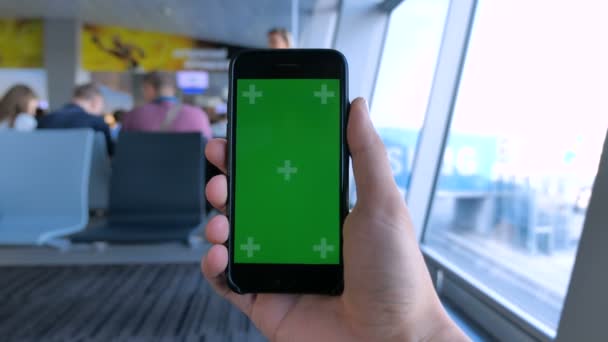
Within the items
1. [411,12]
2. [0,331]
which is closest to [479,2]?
[411,12]

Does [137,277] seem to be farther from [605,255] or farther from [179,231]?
[605,255]

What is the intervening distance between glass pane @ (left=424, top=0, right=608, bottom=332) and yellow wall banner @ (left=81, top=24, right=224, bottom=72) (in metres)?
8.81

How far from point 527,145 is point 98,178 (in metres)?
2.56

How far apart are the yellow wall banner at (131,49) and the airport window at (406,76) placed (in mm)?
6878

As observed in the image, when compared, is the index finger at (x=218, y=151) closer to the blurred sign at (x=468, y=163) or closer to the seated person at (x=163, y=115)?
the blurred sign at (x=468, y=163)

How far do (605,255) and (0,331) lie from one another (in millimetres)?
1856

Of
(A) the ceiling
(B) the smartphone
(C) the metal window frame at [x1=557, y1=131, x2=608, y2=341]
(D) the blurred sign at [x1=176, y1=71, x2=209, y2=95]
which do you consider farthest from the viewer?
(D) the blurred sign at [x1=176, y1=71, x2=209, y2=95]

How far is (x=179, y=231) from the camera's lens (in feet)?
6.78

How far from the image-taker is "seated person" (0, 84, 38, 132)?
10.8 feet

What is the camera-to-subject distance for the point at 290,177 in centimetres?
84

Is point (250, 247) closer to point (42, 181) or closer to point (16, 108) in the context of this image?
point (42, 181)

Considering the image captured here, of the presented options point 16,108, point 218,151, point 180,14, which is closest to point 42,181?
point 16,108

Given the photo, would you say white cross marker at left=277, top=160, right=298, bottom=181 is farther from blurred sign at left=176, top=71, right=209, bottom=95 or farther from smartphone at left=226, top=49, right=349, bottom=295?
blurred sign at left=176, top=71, right=209, bottom=95

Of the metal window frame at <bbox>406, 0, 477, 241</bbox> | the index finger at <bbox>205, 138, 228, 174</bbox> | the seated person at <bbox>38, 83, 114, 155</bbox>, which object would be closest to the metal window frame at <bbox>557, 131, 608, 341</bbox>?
the index finger at <bbox>205, 138, 228, 174</bbox>
